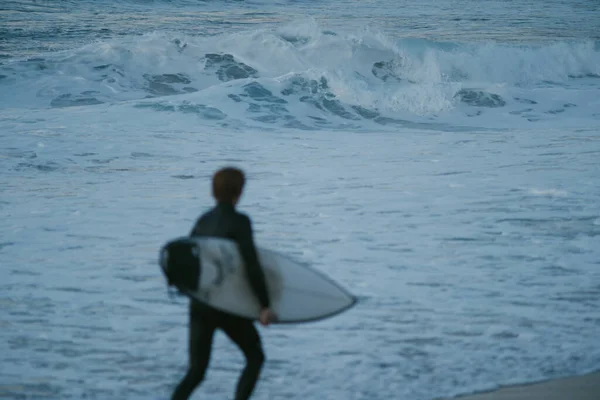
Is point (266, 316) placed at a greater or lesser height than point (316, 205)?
greater

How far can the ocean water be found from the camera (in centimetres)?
492

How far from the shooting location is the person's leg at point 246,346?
355 centimetres

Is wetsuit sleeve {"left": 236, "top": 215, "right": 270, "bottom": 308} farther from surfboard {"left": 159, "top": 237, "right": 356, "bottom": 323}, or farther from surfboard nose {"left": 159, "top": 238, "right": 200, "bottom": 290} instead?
surfboard nose {"left": 159, "top": 238, "right": 200, "bottom": 290}

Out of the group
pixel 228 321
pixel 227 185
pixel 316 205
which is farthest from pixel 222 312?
pixel 316 205

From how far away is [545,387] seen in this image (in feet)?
14.7

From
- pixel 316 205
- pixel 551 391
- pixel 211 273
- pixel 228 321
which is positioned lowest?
pixel 316 205

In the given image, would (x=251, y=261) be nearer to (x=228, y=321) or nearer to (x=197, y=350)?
(x=228, y=321)

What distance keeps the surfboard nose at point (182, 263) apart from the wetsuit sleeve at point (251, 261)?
0.20 meters

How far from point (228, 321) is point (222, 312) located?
0.07 m

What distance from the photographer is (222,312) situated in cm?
347

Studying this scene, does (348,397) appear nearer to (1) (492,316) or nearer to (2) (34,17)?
(1) (492,316)

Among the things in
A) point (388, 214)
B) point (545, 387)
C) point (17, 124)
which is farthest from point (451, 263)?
point (17, 124)

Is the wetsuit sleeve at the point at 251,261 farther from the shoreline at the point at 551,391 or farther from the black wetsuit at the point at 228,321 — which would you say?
the shoreline at the point at 551,391

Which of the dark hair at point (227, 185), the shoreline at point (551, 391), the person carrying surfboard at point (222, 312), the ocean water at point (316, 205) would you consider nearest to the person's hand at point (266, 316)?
the person carrying surfboard at point (222, 312)
